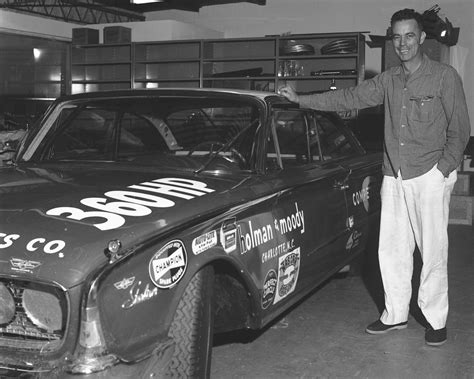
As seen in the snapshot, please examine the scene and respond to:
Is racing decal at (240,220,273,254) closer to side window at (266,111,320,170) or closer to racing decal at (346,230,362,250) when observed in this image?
side window at (266,111,320,170)

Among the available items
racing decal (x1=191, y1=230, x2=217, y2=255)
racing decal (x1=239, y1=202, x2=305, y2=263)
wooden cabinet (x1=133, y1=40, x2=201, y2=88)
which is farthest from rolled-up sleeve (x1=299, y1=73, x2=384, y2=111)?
wooden cabinet (x1=133, y1=40, x2=201, y2=88)

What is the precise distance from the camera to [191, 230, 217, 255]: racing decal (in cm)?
261

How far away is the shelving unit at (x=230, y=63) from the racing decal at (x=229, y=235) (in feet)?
24.2

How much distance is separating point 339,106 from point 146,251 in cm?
196

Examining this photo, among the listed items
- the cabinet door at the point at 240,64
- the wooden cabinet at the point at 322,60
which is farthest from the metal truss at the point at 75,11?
the wooden cabinet at the point at 322,60

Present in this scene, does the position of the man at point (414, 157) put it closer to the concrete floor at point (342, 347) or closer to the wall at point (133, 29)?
the concrete floor at point (342, 347)

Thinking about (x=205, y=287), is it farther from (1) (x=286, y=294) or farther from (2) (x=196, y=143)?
(2) (x=196, y=143)

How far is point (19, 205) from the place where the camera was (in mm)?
2664

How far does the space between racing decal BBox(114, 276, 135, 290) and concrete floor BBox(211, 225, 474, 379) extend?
1218mm

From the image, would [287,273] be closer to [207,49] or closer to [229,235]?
[229,235]

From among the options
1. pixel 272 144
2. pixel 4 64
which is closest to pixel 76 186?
pixel 272 144

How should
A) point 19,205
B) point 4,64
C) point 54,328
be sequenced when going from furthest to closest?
point 4,64, point 19,205, point 54,328

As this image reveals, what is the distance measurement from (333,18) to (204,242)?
9.35m

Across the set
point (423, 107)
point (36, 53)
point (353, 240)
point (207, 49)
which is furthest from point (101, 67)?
point (423, 107)
